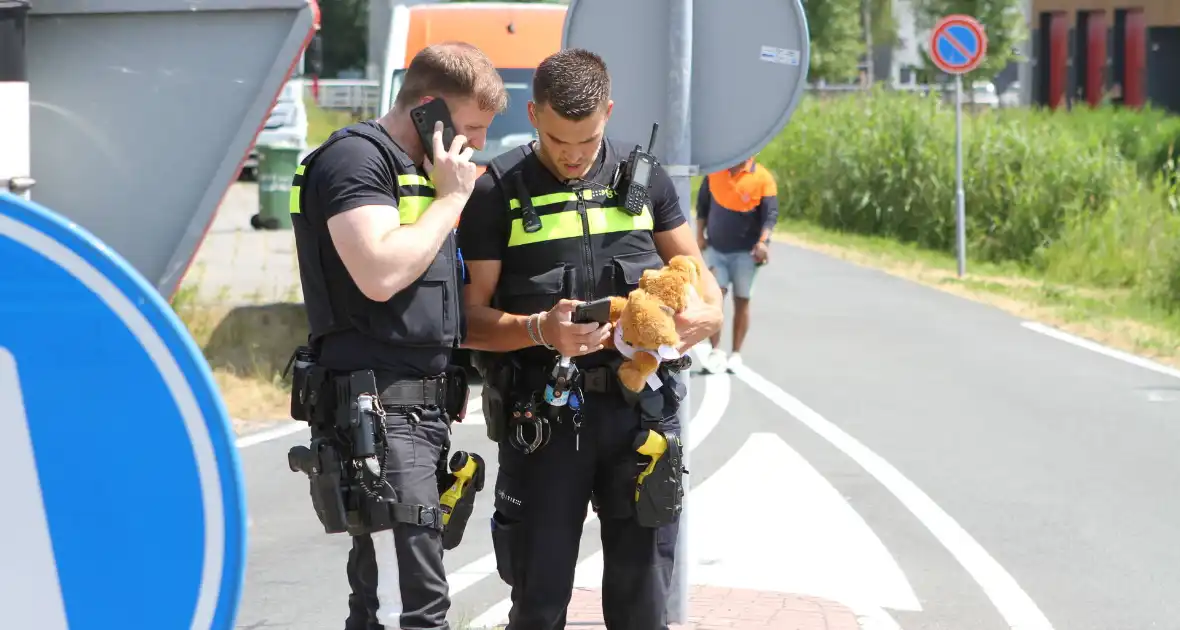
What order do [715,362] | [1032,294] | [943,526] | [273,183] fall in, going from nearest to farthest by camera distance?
[943,526]
[715,362]
[1032,294]
[273,183]

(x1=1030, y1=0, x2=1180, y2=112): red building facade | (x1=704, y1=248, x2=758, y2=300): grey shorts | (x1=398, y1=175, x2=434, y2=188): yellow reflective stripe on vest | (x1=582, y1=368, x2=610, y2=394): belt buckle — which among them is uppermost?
(x1=1030, y1=0, x2=1180, y2=112): red building facade

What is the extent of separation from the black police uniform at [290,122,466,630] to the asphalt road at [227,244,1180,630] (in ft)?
6.38

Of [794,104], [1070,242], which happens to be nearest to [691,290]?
[794,104]

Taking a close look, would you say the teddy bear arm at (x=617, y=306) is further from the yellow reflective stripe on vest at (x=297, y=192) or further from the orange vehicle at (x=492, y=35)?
the orange vehicle at (x=492, y=35)

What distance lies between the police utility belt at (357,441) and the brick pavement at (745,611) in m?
1.69

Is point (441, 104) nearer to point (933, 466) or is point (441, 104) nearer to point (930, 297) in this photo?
point (933, 466)

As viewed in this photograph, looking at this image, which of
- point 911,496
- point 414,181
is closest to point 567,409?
point 414,181

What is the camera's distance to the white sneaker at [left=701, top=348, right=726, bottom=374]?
11742 mm

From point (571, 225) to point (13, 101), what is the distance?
4.35 ft

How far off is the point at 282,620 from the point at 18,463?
4250 millimetres

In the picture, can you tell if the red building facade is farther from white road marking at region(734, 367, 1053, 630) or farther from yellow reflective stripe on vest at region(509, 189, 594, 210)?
yellow reflective stripe on vest at region(509, 189, 594, 210)

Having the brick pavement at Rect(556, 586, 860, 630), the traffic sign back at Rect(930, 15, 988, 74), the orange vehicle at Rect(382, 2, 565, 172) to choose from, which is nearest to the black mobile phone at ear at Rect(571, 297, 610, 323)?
the brick pavement at Rect(556, 586, 860, 630)

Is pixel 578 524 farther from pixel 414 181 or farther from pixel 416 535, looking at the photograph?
pixel 414 181

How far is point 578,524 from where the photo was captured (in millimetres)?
3896
